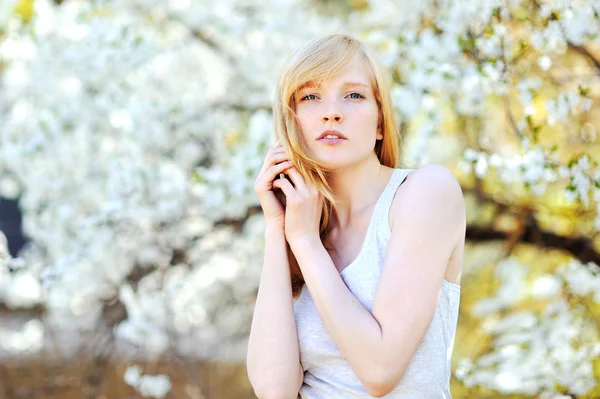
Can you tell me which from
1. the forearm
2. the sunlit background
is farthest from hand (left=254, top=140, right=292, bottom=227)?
the sunlit background

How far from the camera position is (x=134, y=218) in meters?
3.83

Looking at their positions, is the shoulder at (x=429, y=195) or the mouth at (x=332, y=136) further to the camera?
the mouth at (x=332, y=136)

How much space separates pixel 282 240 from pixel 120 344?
3.07 m

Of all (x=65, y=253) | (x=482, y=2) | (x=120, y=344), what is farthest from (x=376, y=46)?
(x=120, y=344)

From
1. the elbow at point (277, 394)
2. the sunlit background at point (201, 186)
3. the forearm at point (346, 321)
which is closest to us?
the forearm at point (346, 321)

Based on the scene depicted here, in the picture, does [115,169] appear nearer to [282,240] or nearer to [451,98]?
[451,98]

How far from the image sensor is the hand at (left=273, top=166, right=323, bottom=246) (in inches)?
68.8

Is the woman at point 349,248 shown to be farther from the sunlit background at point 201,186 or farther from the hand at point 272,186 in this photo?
the sunlit background at point 201,186

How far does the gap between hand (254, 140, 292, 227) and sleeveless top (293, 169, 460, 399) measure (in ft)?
0.76

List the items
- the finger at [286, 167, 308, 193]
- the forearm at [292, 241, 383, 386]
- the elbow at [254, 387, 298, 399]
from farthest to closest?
the finger at [286, 167, 308, 193] < the elbow at [254, 387, 298, 399] < the forearm at [292, 241, 383, 386]

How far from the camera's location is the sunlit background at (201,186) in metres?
3.43

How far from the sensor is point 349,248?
1775 mm

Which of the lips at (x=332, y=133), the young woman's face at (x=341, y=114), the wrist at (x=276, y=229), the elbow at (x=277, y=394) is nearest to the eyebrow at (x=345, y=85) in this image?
the young woman's face at (x=341, y=114)

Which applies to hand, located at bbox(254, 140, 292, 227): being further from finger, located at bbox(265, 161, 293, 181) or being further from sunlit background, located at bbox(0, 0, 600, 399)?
sunlit background, located at bbox(0, 0, 600, 399)
